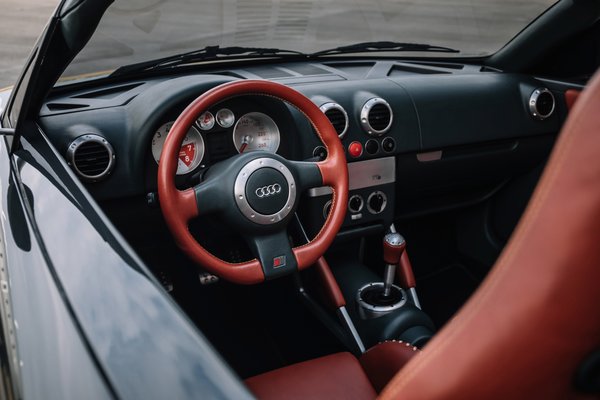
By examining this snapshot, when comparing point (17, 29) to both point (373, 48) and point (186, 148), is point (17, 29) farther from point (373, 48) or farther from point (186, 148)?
point (186, 148)

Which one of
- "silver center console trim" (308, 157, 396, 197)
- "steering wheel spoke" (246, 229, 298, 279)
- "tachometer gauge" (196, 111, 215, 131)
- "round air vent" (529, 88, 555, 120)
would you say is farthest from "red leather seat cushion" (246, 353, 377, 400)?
"round air vent" (529, 88, 555, 120)

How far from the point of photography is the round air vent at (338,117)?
236cm

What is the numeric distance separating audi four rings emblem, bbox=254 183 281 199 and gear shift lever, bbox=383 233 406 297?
2.26 feet

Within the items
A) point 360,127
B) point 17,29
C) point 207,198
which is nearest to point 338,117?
point 360,127

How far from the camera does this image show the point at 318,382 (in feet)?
5.23

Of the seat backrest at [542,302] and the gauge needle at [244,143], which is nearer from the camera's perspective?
the seat backrest at [542,302]

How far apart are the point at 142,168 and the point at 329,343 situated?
1.05m

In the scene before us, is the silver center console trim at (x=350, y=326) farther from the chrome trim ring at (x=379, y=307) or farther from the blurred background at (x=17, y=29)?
the blurred background at (x=17, y=29)

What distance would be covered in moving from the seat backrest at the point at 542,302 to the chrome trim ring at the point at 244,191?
3.84ft

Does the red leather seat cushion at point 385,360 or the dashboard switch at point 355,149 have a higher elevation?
the dashboard switch at point 355,149

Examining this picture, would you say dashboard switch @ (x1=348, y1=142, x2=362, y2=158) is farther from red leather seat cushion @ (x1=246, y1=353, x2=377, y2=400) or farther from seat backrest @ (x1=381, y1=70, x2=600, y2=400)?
seat backrest @ (x1=381, y1=70, x2=600, y2=400)

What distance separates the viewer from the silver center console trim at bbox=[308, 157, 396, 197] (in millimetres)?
2477

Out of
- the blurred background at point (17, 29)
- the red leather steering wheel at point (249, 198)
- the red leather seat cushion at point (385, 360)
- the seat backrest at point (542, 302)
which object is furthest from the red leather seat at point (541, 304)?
the blurred background at point (17, 29)

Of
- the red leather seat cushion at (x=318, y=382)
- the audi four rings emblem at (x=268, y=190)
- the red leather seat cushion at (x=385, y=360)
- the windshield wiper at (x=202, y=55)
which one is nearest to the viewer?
the red leather seat cushion at (x=318, y=382)
